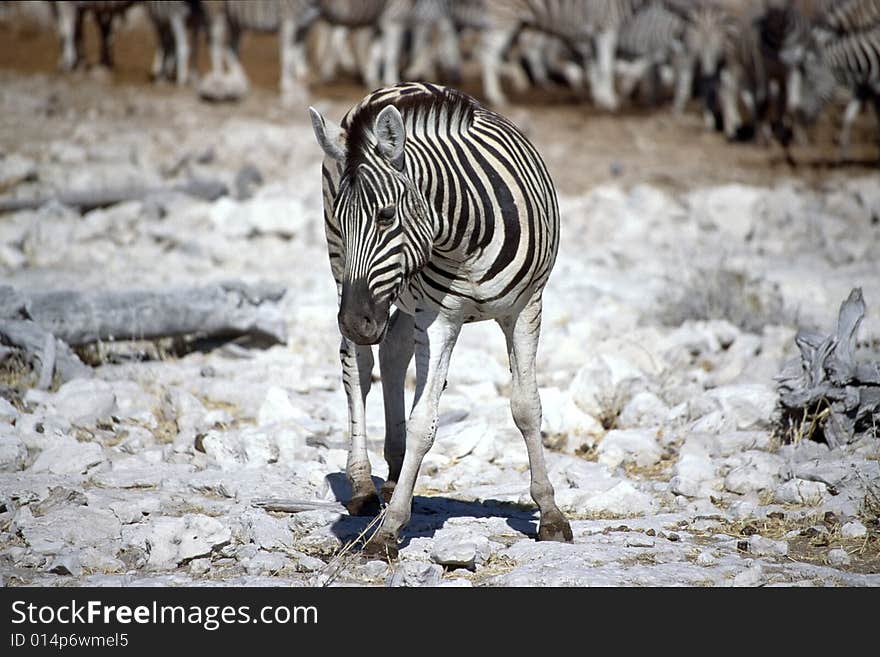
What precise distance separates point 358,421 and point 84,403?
68.9 inches

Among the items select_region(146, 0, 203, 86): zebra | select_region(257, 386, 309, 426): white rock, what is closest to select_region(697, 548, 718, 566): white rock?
select_region(257, 386, 309, 426): white rock

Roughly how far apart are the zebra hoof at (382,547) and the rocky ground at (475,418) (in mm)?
73

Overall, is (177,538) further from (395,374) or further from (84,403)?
(84,403)

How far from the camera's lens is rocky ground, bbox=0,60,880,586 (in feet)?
15.5

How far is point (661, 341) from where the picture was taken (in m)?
8.03

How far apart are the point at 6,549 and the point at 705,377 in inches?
172

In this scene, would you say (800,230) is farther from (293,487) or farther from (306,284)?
(293,487)

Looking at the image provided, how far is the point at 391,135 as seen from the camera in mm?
4250

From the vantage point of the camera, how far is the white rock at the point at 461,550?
15.2 ft

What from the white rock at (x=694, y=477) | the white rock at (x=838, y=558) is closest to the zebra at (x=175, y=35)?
the white rock at (x=694, y=477)

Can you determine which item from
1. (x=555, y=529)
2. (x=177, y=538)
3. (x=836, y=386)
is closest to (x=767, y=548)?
(x=555, y=529)
